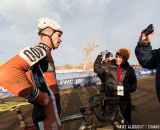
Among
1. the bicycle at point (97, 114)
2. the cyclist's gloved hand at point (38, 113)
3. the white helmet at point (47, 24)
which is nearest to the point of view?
the cyclist's gloved hand at point (38, 113)

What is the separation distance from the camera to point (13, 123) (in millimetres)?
11281

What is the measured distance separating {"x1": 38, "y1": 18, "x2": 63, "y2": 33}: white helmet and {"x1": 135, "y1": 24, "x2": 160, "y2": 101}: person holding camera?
108cm

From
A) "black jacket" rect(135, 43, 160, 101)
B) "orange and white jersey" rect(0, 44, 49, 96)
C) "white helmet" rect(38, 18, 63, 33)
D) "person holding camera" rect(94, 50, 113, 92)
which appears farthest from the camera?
"person holding camera" rect(94, 50, 113, 92)

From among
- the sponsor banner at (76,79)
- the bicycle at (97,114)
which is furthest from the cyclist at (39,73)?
the sponsor banner at (76,79)

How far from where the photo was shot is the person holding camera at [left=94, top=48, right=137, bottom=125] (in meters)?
6.40

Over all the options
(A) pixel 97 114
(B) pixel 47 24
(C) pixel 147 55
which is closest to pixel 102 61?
(A) pixel 97 114

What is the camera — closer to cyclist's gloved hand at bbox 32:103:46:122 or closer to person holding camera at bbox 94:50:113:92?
cyclist's gloved hand at bbox 32:103:46:122

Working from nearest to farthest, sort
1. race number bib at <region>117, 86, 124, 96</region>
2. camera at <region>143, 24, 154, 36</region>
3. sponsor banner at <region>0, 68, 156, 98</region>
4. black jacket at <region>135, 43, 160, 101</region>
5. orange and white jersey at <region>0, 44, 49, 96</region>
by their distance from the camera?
1. orange and white jersey at <region>0, 44, 49, 96</region>
2. camera at <region>143, 24, 154, 36</region>
3. black jacket at <region>135, 43, 160, 101</region>
4. race number bib at <region>117, 86, 124, 96</region>
5. sponsor banner at <region>0, 68, 156, 98</region>

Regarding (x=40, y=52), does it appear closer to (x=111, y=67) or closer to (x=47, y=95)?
(x=47, y=95)

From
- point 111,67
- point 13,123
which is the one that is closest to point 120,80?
point 111,67

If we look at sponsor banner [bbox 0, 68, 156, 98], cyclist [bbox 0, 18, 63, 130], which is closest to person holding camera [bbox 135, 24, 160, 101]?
cyclist [bbox 0, 18, 63, 130]

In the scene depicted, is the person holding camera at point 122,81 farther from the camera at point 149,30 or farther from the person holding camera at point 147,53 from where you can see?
the camera at point 149,30

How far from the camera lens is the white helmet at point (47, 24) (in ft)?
12.2

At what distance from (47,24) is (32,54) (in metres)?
0.63
